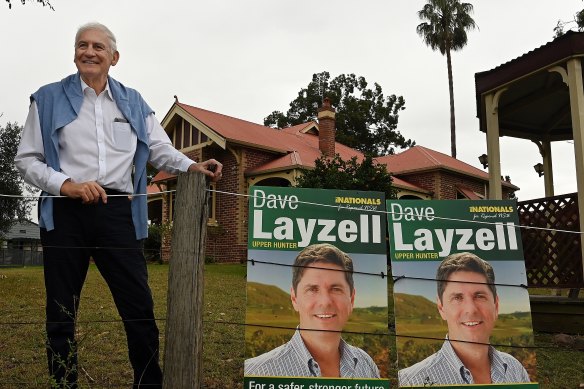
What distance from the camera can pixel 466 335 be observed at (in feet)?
11.0

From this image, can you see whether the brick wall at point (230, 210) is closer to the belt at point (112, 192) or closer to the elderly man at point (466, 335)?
the elderly man at point (466, 335)

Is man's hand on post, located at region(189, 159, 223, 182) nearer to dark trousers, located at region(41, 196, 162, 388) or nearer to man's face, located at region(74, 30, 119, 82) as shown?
dark trousers, located at region(41, 196, 162, 388)

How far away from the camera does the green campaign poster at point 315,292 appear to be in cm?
315

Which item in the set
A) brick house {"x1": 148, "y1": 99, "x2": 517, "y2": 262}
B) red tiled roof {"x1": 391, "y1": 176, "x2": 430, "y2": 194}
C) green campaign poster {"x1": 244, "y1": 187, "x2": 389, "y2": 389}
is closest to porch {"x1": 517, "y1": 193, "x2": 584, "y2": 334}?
green campaign poster {"x1": 244, "y1": 187, "x2": 389, "y2": 389}

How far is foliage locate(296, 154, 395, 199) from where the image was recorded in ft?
40.0

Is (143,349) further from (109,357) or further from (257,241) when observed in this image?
(109,357)

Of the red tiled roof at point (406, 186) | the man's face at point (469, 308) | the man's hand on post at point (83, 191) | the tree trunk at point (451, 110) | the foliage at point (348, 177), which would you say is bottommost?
the man's face at point (469, 308)

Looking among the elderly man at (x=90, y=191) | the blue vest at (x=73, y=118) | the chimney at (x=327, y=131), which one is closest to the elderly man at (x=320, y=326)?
the elderly man at (x=90, y=191)

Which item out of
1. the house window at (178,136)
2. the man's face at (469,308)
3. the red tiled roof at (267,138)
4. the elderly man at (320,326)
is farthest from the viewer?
the house window at (178,136)

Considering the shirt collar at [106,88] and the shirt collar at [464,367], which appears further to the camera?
the shirt collar at [464,367]

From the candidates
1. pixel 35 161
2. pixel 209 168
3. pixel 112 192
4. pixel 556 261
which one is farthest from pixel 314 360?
pixel 556 261

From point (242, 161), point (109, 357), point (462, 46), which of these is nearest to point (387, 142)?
point (462, 46)

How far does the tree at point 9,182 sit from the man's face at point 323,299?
3029 cm

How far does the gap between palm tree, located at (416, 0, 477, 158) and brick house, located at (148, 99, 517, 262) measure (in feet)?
41.7
